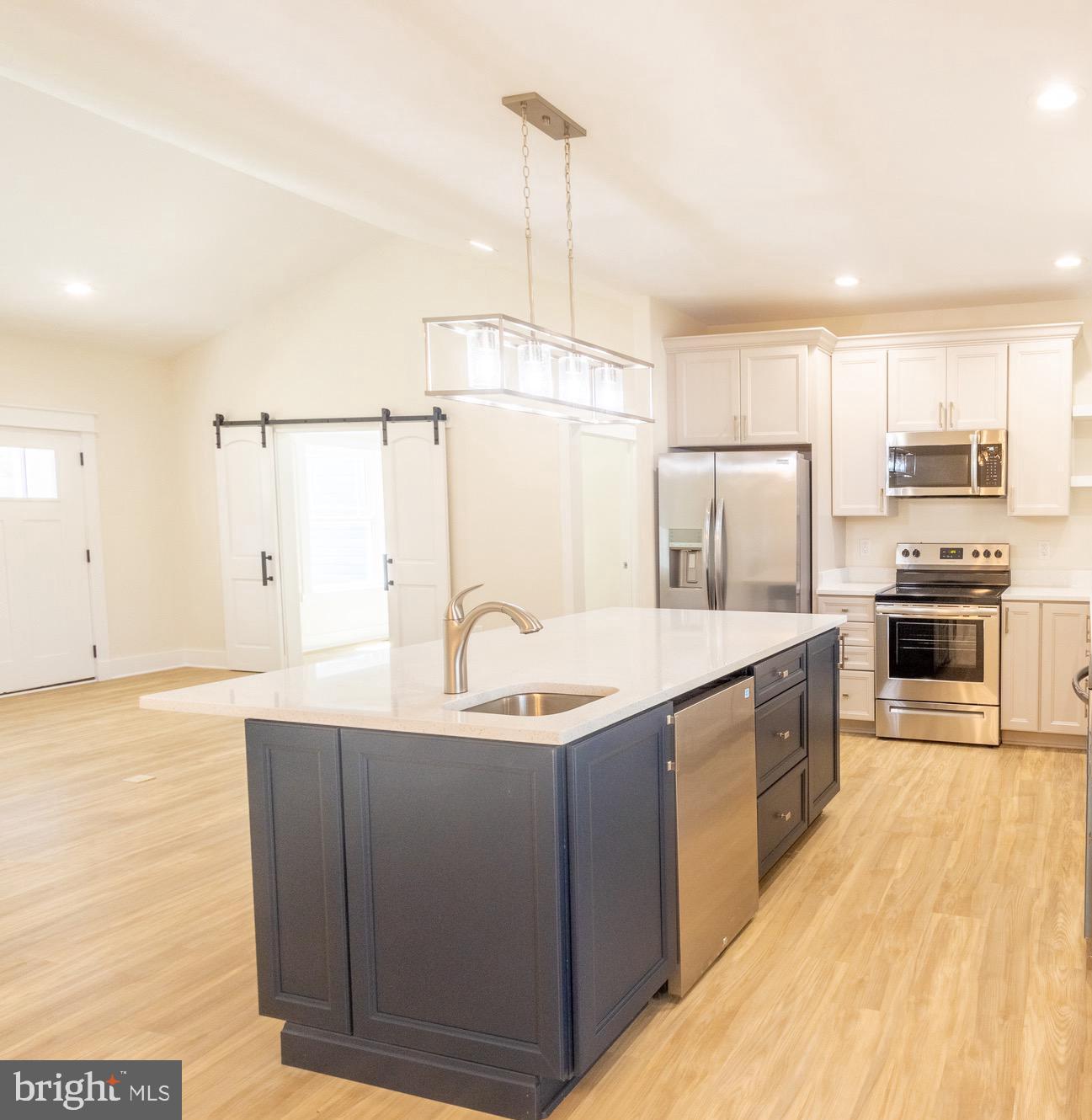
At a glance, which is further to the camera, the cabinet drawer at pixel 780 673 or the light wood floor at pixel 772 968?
the cabinet drawer at pixel 780 673

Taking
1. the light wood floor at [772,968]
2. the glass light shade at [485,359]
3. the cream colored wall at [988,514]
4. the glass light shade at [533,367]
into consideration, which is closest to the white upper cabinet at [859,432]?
the cream colored wall at [988,514]

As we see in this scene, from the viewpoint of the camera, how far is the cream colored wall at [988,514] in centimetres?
571

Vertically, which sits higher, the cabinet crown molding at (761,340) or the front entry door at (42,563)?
the cabinet crown molding at (761,340)

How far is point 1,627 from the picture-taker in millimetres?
7117

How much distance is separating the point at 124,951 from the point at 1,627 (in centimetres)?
488

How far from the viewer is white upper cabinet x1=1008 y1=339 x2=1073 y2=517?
5453 mm

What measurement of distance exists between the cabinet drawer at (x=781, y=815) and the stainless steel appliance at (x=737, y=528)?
6.06 ft

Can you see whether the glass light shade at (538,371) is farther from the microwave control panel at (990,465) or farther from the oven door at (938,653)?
the microwave control panel at (990,465)

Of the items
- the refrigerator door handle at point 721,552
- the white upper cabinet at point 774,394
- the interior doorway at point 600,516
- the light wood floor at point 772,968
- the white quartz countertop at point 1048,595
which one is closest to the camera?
the light wood floor at point 772,968

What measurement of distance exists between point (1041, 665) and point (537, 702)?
11.8 feet

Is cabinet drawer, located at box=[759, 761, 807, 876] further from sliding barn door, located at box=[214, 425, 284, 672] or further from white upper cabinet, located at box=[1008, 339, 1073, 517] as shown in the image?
sliding barn door, located at box=[214, 425, 284, 672]

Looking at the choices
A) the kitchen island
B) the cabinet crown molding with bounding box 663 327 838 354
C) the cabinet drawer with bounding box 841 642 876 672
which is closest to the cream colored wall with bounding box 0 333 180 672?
the cabinet crown molding with bounding box 663 327 838 354

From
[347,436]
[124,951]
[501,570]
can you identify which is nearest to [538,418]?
[501,570]

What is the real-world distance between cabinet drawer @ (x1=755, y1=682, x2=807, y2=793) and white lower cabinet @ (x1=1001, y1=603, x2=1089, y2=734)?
2097 millimetres
